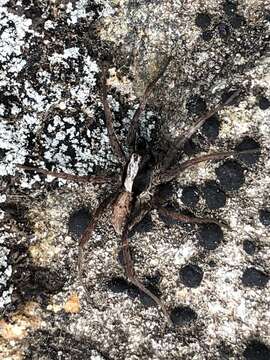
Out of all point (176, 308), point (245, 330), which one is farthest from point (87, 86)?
point (245, 330)

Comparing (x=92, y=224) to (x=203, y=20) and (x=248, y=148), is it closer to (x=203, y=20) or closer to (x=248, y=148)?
(x=248, y=148)

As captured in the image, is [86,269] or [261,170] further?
[86,269]

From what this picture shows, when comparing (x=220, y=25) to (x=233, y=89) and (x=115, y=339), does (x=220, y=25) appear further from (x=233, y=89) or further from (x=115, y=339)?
(x=115, y=339)

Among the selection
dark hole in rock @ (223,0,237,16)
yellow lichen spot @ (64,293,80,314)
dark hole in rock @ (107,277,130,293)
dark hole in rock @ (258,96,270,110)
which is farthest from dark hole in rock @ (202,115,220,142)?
yellow lichen spot @ (64,293,80,314)

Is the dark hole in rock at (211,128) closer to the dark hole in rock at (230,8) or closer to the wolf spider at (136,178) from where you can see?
the wolf spider at (136,178)

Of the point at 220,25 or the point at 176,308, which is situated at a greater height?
the point at 220,25

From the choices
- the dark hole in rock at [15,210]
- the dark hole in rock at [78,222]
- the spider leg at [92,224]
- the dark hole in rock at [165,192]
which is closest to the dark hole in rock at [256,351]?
the dark hole in rock at [165,192]
